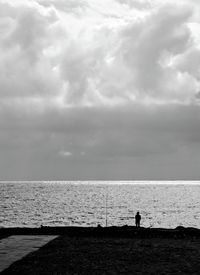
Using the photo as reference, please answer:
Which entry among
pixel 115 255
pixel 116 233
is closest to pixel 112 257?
pixel 115 255

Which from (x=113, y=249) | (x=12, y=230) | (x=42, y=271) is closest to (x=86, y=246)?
(x=113, y=249)

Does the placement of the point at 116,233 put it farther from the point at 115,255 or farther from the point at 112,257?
the point at 112,257

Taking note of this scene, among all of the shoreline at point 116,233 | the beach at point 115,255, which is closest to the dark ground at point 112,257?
the beach at point 115,255

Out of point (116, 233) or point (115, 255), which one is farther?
point (116, 233)

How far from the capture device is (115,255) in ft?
64.2

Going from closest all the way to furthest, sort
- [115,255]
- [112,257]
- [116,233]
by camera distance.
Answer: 1. [112,257]
2. [115,255]
3. [116,233]

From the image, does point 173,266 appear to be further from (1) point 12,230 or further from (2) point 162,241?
(1) point 12,230

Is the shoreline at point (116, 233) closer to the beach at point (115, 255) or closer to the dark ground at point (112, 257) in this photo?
the beach at point (115, 255)

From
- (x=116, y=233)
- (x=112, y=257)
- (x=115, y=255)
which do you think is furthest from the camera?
(x=116, y=233)

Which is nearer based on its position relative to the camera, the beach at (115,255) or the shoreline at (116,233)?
the beach at (115,255)

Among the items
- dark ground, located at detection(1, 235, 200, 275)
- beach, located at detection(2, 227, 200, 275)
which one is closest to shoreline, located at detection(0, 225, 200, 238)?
beach, located at detection(2, 227, 200, 275)

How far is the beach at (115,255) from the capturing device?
16.6 meters

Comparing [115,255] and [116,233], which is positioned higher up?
[116,233]

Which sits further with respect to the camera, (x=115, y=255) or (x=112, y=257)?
(x=115, y=255)
